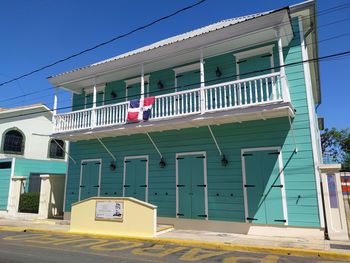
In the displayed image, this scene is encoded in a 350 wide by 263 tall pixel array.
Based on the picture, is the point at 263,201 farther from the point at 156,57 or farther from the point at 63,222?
the point at 63,222

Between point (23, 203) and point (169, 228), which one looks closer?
point (169, 228)

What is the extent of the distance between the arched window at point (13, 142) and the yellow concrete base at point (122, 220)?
1320 centimetres

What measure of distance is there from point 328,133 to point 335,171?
3952 cm

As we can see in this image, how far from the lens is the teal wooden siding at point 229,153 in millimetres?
9930

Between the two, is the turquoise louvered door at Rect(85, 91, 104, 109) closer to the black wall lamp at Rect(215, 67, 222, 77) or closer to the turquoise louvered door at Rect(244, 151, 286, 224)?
the black wall lamp at Rect(215, 67, 222, 77)

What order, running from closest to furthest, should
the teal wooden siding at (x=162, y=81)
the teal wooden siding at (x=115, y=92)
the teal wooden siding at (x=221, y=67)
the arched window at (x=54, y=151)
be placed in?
the teal wooden siding at (x=221, y=67)
the teal wooden siding at (x=162, y=81)
the teal wooden siding at (x=115, y=92)
the arched window at (x=54, y=151)

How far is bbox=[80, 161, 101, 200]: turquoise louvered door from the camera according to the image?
14531 millimetres

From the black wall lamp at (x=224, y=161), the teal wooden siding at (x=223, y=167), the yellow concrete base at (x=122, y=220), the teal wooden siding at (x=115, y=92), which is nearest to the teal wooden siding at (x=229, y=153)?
the teal wooden siding at (x=223, y=167)

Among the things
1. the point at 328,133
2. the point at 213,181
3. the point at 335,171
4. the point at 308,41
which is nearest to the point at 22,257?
the point at 213,181

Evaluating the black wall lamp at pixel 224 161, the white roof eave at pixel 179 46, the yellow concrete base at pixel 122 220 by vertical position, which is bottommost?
the yellow concrete base at pixel 122 220

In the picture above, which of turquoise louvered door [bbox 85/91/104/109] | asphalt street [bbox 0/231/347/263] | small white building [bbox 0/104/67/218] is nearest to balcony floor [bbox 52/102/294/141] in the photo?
turquoise louvered door [bbox 85/91/104/109]

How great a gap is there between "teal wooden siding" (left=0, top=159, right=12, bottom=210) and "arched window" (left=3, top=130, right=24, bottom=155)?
185 inches

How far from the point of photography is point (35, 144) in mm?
23719

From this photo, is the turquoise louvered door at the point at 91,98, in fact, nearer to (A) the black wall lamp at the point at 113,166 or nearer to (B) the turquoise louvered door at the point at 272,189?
(A) the black wall lamp at the point at 113,166
